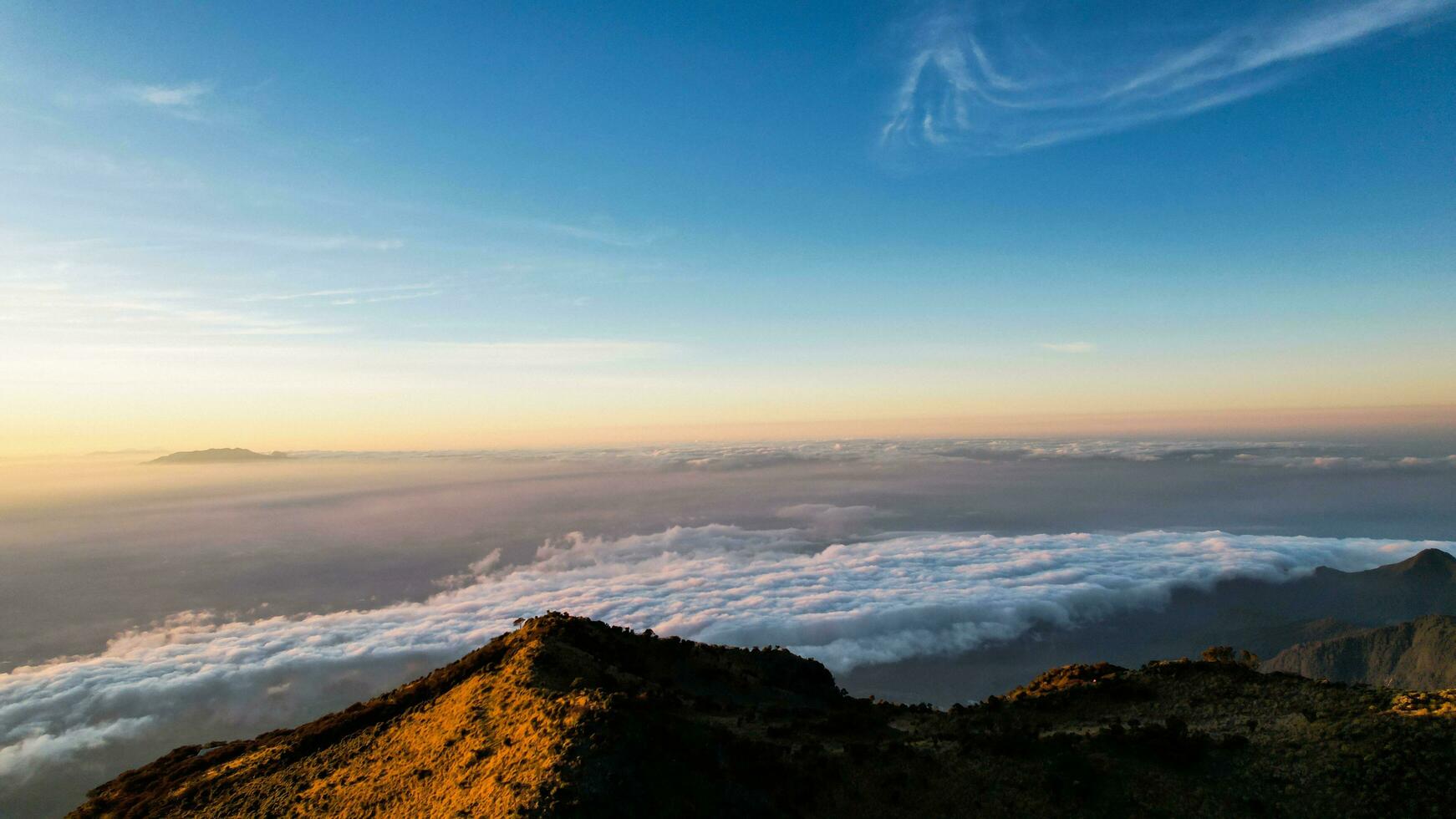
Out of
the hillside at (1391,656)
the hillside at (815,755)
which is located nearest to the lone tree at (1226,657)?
the hillside at (815,755)

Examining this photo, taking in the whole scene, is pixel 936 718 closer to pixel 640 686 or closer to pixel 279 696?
pixel 640 686

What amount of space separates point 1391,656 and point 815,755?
198m

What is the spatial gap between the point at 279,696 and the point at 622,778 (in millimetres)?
166662

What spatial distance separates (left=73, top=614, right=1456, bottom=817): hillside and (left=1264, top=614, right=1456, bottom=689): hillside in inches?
6006

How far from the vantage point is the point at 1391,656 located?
147 meters

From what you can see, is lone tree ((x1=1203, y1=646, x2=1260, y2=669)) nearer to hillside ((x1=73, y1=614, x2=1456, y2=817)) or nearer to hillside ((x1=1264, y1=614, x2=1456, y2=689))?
hillside ((x1=73, y1=614, x2=1456, y2=817))

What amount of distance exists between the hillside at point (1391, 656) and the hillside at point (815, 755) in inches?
6006

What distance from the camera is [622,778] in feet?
69.7

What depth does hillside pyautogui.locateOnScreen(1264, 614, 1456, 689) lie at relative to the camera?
455ft

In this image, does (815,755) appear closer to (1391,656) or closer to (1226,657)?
(1226,657)

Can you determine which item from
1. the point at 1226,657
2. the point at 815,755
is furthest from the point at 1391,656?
the point at 815,755

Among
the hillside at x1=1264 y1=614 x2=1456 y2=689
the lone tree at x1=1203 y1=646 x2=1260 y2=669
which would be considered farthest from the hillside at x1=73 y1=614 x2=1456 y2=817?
the hillside at x1=1264 y1=614 x2=1456 y2=689

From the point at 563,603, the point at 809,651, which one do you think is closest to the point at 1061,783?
the point at 809,651

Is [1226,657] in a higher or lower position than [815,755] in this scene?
lower
